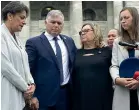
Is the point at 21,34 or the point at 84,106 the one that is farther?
the point at 21,34

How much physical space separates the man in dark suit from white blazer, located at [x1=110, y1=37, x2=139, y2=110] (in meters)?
0.85

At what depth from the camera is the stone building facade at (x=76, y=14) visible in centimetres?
2998

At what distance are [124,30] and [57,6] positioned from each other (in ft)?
87.8

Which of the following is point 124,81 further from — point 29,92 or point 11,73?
point 11,73

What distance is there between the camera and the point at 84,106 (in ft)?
20.0

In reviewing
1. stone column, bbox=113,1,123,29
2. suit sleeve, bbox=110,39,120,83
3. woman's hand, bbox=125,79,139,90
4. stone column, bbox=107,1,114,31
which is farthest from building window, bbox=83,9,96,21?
woman's hand, bbox=125,79,139,90

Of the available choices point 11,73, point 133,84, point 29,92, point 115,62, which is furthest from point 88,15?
point 11,73

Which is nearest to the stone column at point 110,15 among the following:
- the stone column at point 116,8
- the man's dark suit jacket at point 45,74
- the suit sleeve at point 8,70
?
the stone column at point 116,8

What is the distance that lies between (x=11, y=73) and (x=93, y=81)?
64.5 inches

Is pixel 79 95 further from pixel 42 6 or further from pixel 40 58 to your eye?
pixel 42 6

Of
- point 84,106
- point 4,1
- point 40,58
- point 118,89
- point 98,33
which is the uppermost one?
point 4,1

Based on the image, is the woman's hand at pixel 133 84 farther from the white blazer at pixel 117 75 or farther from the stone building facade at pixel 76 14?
the stone building facade at pixel 76 14

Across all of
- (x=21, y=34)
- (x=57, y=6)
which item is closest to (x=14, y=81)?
(x=21, y=34)

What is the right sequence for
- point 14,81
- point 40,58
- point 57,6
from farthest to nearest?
point 57,6
point 40,58
point 14,81
